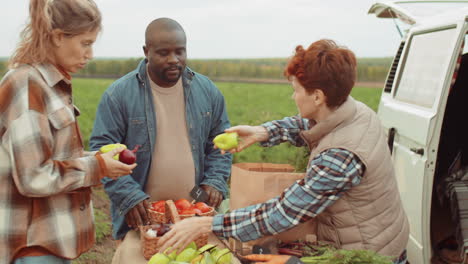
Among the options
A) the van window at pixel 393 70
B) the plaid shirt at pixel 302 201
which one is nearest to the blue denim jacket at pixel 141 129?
the plaid shirt at pixel 302 201

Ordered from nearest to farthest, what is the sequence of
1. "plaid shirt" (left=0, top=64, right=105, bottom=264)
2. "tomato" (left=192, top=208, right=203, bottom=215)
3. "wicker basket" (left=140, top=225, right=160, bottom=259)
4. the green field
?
1. "plaid shirt" (left=0, top=64, right=105, bottom=264)
2. "wicker basket" (left=140, top=225, right=160, bottom=259)
3. "tomato" (left=192, top=208, right=203, bottom=215)
4. the green field

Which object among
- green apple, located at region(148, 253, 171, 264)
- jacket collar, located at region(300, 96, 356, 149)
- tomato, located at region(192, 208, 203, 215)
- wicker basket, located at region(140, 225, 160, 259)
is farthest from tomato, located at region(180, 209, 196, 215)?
jacket collar, located at region(300, 96, 356, 149)

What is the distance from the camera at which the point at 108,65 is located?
4262cm

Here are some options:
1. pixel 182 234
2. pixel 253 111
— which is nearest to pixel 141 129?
pixel 182 234

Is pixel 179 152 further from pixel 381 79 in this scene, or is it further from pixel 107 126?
pixel 381 79

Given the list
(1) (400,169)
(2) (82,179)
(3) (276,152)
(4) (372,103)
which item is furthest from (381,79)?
(2) (82,179)

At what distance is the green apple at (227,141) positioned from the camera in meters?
2.84

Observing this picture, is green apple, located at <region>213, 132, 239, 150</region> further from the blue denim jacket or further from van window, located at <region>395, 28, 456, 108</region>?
van window, located at <region>395, 28, 456, 108</region>

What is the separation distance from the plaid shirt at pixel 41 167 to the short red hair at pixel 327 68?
100 centimetres

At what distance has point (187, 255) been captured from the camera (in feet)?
8.00

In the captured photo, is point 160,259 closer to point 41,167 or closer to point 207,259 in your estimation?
point 207,259

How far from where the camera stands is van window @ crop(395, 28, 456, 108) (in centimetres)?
406

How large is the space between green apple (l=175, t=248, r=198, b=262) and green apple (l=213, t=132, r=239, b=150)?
0.60 m

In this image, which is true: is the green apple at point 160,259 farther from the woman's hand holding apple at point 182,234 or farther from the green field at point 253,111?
the green field at point 253,111
